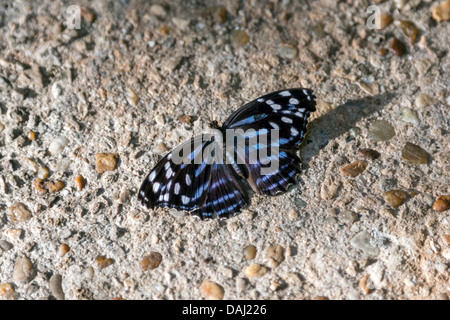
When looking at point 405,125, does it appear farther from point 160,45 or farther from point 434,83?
point 160,45

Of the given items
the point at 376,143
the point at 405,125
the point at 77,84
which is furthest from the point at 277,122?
the point at 77,84

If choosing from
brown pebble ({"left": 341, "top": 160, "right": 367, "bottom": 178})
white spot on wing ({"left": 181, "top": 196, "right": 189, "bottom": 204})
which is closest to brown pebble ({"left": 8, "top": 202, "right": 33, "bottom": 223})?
white spot on wing ({"left": 181, "top": 196, "right": 189, "bottom": 204})

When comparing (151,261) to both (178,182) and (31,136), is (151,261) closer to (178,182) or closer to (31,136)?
(178,182)

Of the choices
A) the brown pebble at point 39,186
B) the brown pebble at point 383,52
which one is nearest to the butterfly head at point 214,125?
the brown pebble at point 39,186

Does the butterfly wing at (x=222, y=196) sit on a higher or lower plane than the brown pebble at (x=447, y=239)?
higher

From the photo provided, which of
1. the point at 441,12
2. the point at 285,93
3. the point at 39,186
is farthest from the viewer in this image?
the point at 441,12

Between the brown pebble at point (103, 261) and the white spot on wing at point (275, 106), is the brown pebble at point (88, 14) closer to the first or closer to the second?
the white spot on wing at point (275, 106)

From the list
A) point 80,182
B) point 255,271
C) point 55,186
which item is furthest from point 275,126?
point 55,186

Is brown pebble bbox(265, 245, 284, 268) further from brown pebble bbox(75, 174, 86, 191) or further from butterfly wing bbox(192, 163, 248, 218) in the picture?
brown pebble bbox(75, 174, 86, 191)
